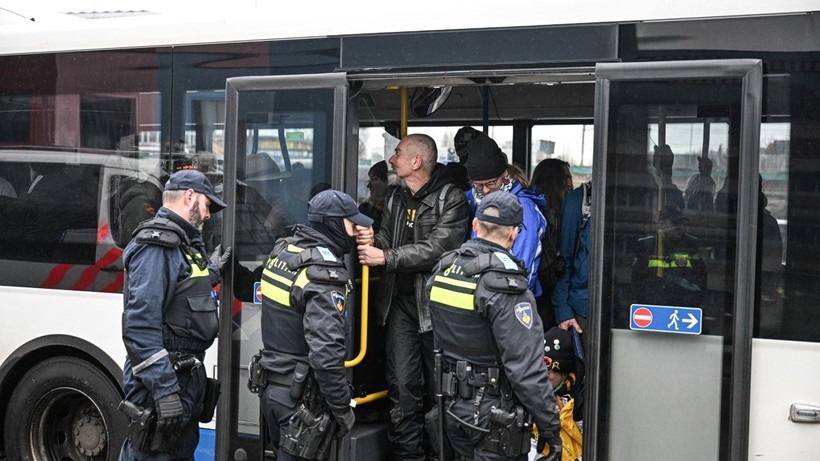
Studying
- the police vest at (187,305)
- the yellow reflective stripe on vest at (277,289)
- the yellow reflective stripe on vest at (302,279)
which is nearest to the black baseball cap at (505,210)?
the yellow reflective stripe on vest at (302,279)

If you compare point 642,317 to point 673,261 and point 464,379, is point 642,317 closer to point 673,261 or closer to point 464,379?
point 673,261

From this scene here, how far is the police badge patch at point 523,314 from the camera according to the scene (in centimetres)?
422

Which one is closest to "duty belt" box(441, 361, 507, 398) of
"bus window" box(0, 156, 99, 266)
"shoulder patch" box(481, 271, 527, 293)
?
"shoulder patch" box(481, 271, 527, 293)

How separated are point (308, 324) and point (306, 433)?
523mm

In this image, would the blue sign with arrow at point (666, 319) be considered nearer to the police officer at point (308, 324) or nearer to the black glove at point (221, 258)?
the police officer at point (308, 324)

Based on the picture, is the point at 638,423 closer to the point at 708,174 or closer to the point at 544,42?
the point at 708,174

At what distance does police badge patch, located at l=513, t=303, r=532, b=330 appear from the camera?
4219 millimetres

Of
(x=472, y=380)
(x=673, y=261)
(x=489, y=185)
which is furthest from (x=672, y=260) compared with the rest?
(x=489, y=185)

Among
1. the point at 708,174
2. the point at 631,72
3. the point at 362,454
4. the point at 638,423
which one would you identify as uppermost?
the point at 631,72

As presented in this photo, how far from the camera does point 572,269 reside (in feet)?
18.5

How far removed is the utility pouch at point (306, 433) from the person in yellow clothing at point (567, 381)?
136 cm

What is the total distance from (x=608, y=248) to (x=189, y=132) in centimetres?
254

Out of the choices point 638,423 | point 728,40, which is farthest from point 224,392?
point 728,40

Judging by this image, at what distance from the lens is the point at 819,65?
4.31m
